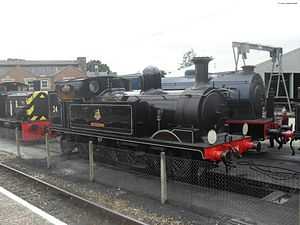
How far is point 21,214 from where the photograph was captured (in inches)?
239

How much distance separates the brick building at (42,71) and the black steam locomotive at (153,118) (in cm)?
4010

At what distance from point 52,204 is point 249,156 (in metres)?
6.07

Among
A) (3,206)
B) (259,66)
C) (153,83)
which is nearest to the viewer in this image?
(3,206)

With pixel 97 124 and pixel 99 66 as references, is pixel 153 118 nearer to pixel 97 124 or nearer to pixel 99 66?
pixel 97 124

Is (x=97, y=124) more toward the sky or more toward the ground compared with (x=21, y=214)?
more toward the sky

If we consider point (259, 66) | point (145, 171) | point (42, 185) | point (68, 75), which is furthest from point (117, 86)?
point (68, 75)

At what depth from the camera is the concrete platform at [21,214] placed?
5684 millimetres

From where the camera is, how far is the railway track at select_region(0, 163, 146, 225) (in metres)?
5.62

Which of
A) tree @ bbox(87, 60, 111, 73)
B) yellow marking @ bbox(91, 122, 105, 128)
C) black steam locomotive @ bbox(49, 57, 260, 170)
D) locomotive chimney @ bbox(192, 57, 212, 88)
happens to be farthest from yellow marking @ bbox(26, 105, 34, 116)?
tree @ bbox(87, 60, 111, 73)

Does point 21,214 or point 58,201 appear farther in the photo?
point 58,201

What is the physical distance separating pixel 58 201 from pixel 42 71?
7121 cm

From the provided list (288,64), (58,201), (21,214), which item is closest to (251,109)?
(58,201)

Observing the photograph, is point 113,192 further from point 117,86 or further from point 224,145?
point 117,86

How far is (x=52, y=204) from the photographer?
259 inches
